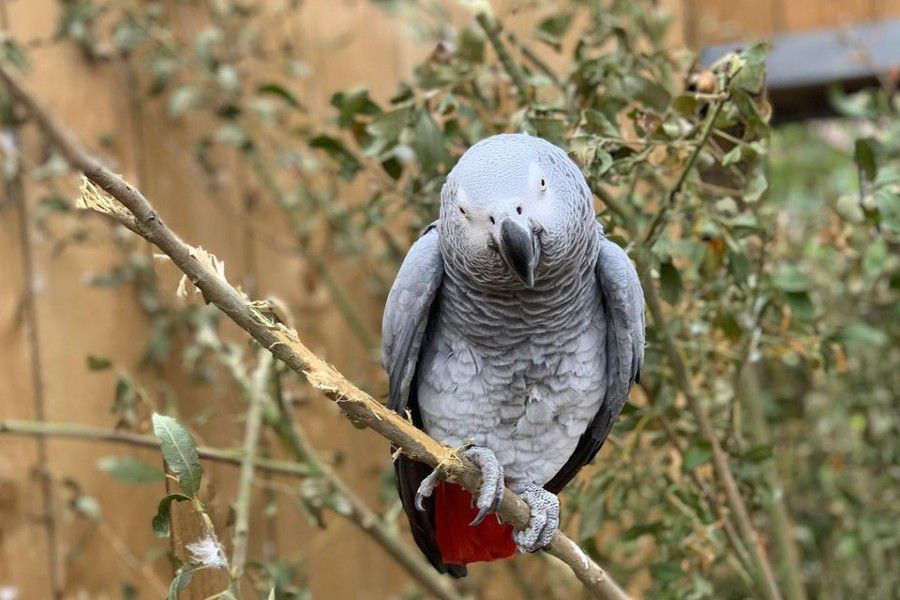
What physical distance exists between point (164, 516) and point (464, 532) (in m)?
0.35

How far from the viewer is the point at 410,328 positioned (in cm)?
81

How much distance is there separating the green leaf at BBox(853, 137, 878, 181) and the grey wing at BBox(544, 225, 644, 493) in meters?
0.30

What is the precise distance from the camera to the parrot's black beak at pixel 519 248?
0.64 meters

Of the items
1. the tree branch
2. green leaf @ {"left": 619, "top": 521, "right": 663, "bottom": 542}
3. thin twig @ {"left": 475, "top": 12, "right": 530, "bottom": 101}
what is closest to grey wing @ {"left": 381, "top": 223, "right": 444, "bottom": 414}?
the tree branch

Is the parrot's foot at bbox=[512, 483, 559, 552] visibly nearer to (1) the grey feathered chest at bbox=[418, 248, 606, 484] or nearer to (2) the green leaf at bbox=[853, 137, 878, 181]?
(1) the grey feathered chest at bbox=[418, 248, 606, 484]

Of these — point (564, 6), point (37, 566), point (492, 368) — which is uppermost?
point (564, 6)

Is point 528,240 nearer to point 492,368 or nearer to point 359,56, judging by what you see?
point 492,368

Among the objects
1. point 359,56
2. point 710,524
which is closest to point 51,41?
point 359,56

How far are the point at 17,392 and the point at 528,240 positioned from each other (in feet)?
3.35

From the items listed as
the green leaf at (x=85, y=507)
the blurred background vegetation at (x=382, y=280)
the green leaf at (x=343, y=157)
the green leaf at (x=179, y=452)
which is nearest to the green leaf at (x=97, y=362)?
the blurred background vegetation at (x=382, y=280)

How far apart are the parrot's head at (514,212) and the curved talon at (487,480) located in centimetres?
17

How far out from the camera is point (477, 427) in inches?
33.1

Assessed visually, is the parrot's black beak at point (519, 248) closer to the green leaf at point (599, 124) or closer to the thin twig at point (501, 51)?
the green leaf at point (599, 124)

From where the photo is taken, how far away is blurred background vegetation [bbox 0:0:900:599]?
96 cm
